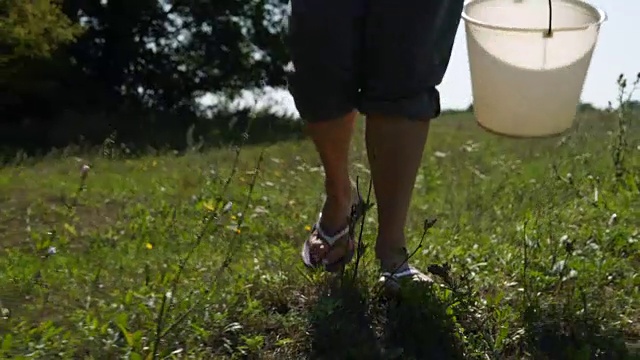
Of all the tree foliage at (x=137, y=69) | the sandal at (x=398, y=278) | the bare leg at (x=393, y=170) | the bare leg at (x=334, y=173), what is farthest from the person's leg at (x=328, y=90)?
the tree foliage at (x=137, y=69)

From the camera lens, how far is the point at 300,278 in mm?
2611

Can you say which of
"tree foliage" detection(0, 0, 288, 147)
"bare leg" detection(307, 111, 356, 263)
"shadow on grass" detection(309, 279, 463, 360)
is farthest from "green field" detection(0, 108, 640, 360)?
"tree foliage" detection(0, 0, 288, 147)

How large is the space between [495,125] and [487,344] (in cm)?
92

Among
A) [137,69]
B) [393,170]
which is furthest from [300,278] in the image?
[137,69]

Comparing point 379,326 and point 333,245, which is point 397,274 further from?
point 333,245

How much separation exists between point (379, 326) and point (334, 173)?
70cm

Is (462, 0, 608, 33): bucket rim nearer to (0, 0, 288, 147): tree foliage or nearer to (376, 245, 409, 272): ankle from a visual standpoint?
(376, 245, 409, 272): ankle

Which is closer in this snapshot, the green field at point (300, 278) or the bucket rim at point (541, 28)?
the green field at point (300, 278)

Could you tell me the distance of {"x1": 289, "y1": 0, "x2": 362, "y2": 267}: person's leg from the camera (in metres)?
2.57

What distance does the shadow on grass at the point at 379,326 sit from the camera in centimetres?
221

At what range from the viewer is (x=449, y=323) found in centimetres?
233

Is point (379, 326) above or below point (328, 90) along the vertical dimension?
below

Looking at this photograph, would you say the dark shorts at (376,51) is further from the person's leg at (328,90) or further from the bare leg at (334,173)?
the bare leg at (334,173)

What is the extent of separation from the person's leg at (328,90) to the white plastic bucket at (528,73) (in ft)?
1.36
